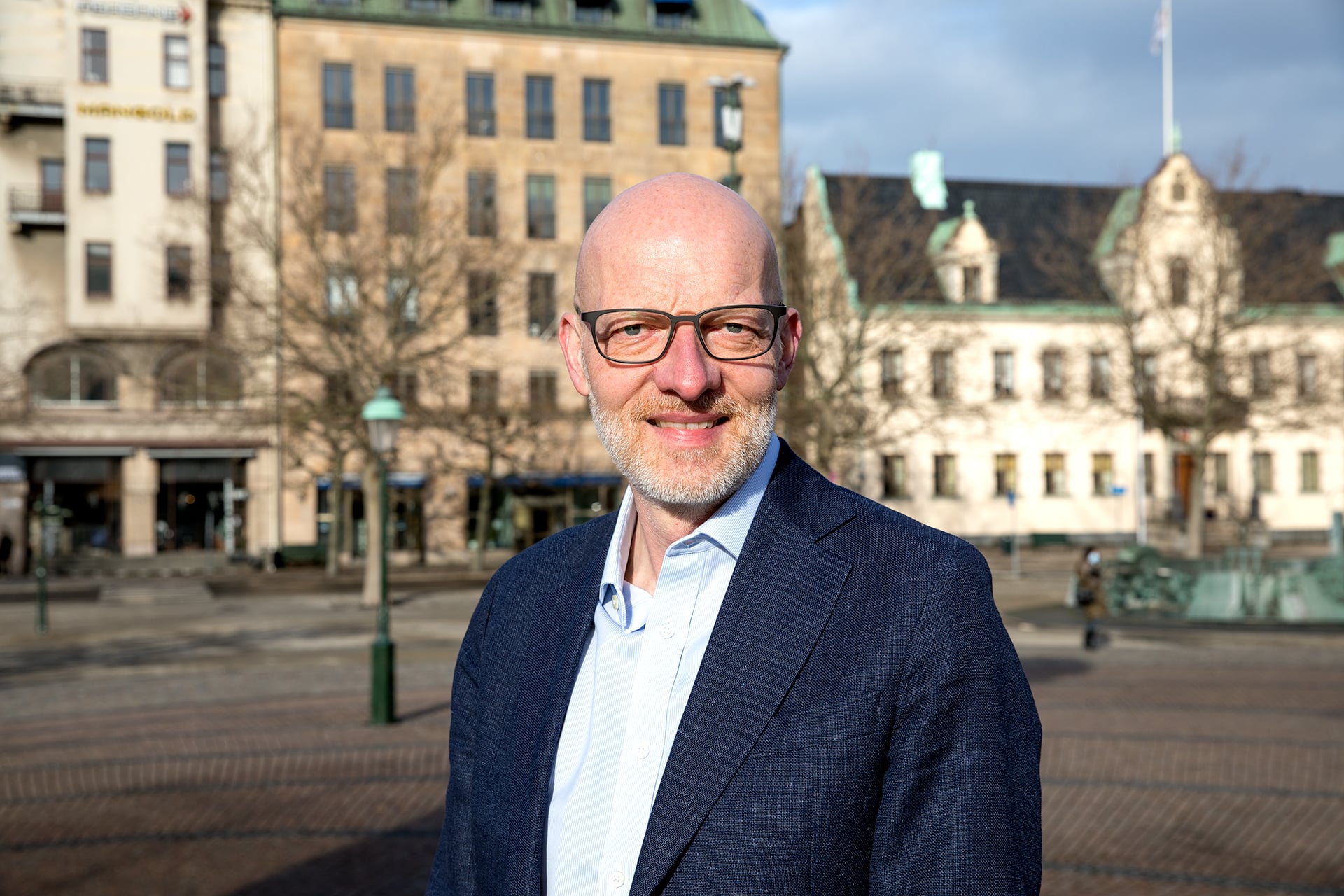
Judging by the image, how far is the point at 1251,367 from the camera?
38688 millimetres

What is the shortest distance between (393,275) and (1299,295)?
28225mm

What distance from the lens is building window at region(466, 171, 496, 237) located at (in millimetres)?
31453

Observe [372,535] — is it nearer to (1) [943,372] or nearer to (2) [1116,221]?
(1) [943,372]

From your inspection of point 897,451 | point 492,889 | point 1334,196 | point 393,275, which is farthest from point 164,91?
point 1334,196

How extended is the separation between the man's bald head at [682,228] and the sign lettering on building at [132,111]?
43079 millimetres

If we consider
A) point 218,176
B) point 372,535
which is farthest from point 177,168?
point 372,535

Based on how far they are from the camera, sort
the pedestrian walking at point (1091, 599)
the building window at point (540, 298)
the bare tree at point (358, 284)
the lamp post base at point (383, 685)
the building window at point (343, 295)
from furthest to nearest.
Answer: the building window at point (540, 298) → the building window at point (343, 295) → the bare tree at point (358, 284) → the pedestrian walking at point (1091, 599) → the lamp post base at point (383, 685)

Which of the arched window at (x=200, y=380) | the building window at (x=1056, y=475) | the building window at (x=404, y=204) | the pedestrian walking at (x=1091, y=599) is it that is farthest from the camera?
the building window at (x=1056, y=475)

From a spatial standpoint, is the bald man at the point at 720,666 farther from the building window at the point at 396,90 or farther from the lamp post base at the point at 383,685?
the building window at the point at 396,90

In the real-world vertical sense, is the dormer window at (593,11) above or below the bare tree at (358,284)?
above

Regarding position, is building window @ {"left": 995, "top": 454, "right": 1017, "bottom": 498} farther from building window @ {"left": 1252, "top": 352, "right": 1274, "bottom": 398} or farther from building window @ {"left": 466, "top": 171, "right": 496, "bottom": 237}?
building window @ {"left": 466, "top": 171, "right": 496, "bottom": 237}

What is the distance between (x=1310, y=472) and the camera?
1983 inches

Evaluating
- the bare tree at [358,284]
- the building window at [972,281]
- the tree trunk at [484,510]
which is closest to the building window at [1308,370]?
the building window at [972,281]

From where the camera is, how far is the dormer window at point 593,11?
150 feet
